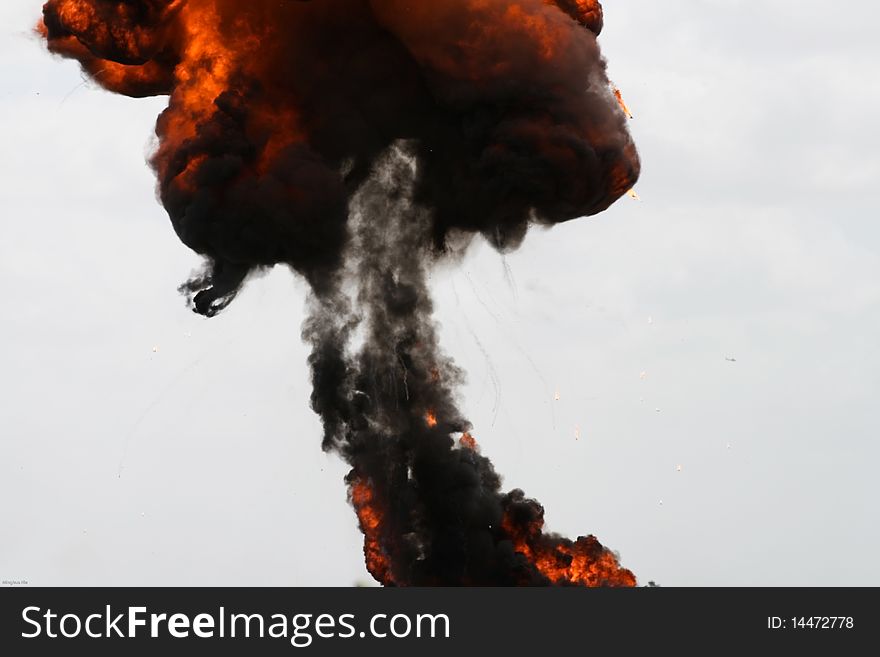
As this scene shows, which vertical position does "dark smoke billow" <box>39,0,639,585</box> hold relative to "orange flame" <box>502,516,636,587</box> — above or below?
above

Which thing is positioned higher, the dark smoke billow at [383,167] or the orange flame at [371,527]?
the dark smoke billow at [383,167]

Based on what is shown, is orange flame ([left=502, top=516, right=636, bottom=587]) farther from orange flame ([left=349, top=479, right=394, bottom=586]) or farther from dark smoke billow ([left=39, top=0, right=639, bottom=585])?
orange flame ([left=349, top=479, right=394, bottom=586])

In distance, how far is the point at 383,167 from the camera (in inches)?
3479

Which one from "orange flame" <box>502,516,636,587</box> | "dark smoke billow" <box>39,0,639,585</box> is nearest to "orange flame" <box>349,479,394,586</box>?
"dark smoke billow" <box>39,0,639,585</box>

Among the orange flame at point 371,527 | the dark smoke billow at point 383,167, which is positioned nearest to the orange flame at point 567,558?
the dark smoke billow at point 383,167

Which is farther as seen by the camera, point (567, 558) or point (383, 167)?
point (567, 558)

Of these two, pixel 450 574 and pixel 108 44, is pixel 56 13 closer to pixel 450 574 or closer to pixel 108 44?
pixel 108 44

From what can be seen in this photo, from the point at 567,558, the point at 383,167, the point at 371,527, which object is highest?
the point at 383,167

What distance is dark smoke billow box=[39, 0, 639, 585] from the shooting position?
83.1m

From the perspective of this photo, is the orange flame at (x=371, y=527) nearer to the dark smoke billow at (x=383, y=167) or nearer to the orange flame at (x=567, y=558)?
the dark smoke billow at (x=383, y=167)

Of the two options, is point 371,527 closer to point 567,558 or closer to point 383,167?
point 567,558

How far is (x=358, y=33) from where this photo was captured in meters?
85.9

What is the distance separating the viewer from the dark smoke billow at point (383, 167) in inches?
3273

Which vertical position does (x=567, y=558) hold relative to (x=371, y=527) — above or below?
below
